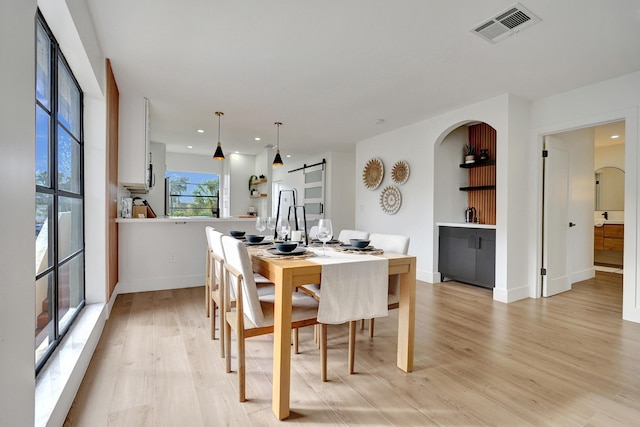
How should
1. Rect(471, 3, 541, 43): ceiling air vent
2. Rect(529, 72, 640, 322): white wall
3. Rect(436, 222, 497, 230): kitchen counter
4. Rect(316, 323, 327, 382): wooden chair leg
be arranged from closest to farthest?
Rect(316, 323, 327, 382): wooden chair leg < Rect(471, 3, 541, 43): ceiling air vent < Rect(529, 72, 640, 322): white wall < Rect(436, 222, 497, 230): kitchen counter

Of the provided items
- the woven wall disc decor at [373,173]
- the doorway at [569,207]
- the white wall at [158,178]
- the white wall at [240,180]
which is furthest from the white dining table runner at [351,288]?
the white wall at [240,180]

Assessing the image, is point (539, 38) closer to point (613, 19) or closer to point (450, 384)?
point (613, 19)

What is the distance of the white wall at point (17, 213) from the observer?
0.89m

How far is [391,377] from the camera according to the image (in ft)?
6.30

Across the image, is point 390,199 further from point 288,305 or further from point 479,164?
point 288,305

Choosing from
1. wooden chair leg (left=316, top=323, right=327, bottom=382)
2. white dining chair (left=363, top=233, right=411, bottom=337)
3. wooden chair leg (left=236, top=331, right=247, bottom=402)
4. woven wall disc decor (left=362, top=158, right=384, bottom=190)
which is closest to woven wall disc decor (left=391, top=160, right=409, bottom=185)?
woven wall disc decor (left=362, top=158, right=384, bottom=190)

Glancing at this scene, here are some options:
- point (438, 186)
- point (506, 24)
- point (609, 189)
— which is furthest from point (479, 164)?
point (609, 189)

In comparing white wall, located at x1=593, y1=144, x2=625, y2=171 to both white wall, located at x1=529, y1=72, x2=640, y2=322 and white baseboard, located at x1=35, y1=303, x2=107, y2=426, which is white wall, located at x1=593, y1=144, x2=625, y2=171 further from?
white baseboard, located at x1=35, y1=303, x2=107, y2=426

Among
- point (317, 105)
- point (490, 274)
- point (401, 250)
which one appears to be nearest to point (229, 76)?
point (317, 105)

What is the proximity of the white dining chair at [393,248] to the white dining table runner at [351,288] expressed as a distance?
1.08 ft

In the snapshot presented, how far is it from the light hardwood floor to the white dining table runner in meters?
0.43

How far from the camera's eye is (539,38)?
2.44m

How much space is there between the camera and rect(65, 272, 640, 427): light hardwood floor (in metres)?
1.56

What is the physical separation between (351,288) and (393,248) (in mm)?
784
